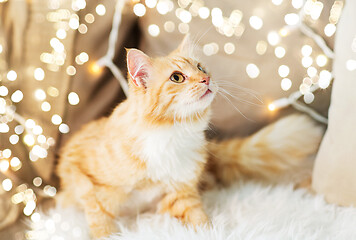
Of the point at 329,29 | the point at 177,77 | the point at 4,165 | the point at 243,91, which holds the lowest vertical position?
the point at 4,165

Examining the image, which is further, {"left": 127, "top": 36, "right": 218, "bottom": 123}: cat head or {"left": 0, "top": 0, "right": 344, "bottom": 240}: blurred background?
{"left": 0, "top": 0, "right": 344, "bottom": 240}: blurred background

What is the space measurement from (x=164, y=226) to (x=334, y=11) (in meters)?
0.77

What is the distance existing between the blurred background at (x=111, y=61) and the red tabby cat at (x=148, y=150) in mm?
146

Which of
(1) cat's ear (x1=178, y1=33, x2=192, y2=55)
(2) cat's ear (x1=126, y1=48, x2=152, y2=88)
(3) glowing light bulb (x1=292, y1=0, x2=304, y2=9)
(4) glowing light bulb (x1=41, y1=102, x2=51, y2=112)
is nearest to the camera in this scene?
(2) cat's ear (x1=126, y1=48, x2=152, y2=88)

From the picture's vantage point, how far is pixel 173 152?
83cm

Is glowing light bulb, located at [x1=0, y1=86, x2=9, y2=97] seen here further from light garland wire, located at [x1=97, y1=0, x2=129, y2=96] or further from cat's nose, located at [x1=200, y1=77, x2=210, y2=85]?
cat's nose, located at [x1=200, y1=77, x2=210, y2=85]

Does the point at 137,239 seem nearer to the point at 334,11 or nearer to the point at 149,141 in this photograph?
the point at 149,141

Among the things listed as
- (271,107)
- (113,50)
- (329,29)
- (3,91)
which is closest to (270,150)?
(271,107)

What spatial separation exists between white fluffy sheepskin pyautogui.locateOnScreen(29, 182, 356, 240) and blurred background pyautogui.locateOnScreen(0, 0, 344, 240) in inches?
4.8

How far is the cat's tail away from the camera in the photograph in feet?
3.43

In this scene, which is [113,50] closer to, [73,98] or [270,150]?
[73,98]

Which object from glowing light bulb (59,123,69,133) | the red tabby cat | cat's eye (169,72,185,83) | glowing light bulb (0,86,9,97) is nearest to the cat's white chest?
the red tabby cat

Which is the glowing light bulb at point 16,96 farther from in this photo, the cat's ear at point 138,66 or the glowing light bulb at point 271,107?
the glowing light bulb at point 271,107

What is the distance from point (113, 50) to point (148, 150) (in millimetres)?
515
